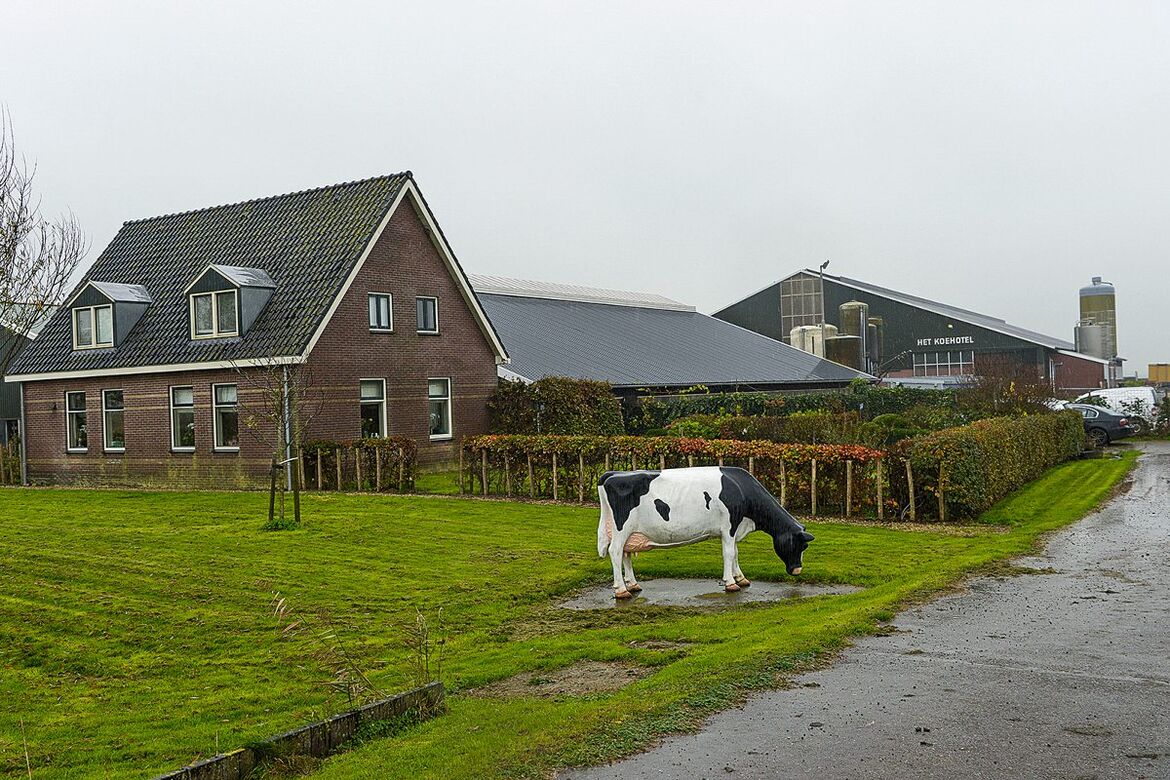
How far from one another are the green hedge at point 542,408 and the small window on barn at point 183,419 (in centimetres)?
868

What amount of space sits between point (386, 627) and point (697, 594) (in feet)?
12.5

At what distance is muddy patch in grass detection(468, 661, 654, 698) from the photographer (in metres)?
8.86

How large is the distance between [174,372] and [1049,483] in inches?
867

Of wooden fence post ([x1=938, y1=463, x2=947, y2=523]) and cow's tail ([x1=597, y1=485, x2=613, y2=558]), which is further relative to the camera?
wooden fence post ([x1=938, y1=463, x2=947, y2=523])

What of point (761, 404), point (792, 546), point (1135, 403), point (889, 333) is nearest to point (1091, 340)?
point (889, 333)

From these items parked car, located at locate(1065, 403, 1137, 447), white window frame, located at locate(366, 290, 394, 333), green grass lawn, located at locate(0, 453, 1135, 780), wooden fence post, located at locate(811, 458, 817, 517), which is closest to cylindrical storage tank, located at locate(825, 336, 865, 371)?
parked car, located at locate(1065, 403, 1137, 447)

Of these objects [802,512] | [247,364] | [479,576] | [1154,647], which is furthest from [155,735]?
[247,364]

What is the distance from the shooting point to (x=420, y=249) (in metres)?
31.7

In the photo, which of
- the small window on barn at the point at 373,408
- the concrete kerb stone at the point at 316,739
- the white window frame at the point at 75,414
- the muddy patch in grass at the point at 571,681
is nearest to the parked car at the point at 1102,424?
the small window on barn at the point at 373,408

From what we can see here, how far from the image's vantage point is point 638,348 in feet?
160

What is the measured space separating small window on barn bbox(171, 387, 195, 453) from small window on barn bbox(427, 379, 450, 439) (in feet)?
21.0

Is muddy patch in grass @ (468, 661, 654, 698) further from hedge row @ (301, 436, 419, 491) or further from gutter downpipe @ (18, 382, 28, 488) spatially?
gutter downpipe @ (18, 382, 28, 488)

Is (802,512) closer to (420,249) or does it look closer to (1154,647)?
(1154,647)

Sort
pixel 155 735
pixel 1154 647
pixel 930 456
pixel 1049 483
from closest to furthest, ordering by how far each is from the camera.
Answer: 1. pixel 155 735
2. pixel 1154 647
3. pixel 930 456
4. pixel 1049 483
